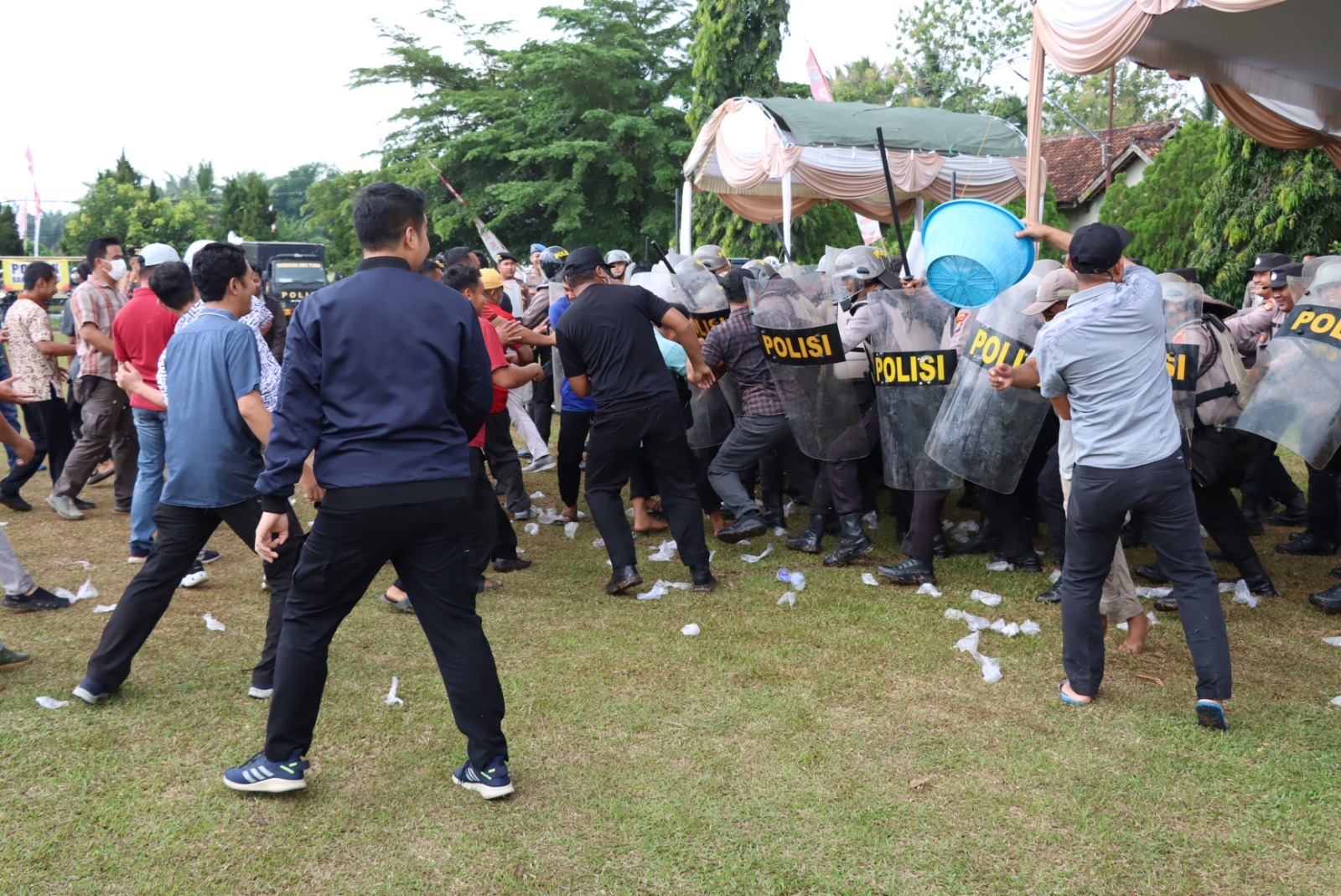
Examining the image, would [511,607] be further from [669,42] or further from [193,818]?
[669,42]

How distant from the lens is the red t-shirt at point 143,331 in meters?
6.45

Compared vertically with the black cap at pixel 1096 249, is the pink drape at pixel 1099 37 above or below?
above

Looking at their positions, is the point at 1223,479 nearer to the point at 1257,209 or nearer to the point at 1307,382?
the point at 1307,382

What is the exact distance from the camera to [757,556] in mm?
6875

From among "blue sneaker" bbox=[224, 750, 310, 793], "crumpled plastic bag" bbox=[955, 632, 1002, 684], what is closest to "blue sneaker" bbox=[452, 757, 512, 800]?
"blue sneaker" bbox=[224, 750, 310, 793]

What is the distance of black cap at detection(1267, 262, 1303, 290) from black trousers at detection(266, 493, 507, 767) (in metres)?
5.58

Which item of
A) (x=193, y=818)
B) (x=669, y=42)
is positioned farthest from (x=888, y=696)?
(x=669, y=42)

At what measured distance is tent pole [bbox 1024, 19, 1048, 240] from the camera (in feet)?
20.9

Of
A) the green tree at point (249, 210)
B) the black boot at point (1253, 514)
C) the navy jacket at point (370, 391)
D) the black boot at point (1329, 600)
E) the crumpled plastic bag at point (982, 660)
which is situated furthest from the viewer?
the green tree at point (249, 210)

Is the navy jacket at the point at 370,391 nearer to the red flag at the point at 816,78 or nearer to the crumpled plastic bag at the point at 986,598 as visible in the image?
the crumpled plastic bag at the point at 986,598

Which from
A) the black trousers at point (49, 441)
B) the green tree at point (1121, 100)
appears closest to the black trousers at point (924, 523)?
the black trousers at point (49, 441)

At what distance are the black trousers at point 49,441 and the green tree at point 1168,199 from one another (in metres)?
15.7

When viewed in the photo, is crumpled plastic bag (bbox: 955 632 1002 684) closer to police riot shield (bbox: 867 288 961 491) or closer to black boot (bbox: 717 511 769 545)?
police riot shield (bbox: 867 288 961 491)

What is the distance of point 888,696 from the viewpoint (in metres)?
4.41
